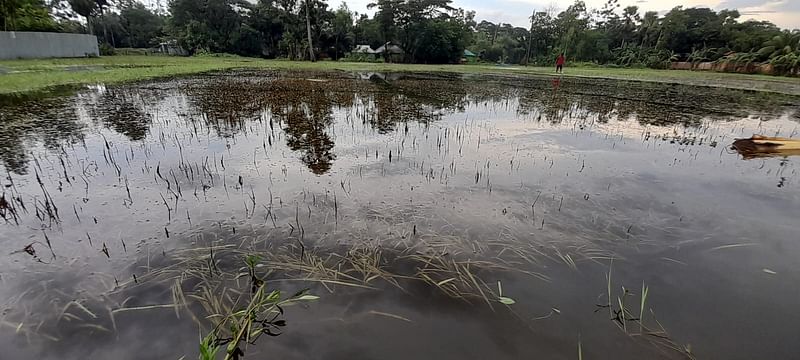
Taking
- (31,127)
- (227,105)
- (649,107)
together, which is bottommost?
(31,127)

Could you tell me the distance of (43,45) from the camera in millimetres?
27062

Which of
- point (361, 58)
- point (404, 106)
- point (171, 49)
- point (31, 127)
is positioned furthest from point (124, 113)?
point (171, 49)

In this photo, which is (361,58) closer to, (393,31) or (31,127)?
(393,31)

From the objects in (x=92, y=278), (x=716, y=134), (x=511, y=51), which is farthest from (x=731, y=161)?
(x=511, y=51)

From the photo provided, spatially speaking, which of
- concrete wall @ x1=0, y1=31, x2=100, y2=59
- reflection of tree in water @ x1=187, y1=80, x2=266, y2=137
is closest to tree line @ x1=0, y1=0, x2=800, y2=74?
concrete wall @ x1=0, y1=31, x2=100, y2=59

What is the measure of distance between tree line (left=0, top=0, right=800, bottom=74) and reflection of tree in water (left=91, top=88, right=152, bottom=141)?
3193cm

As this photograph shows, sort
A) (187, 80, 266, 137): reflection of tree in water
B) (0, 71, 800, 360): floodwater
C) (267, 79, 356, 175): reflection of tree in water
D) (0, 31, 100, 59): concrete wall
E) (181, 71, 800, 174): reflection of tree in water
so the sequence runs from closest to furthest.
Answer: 1. (0, 71, 800, 360): floodwater
2. (267, 79, 356, 175): reflection of tree in water
3. (181, 71, 800, 174): reflection of tree in water
4. (187, 80, 266, 137): reflection of tree in water
5. (0, 31, 100, 59): concrete wall

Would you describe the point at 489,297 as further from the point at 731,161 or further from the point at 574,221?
the point at 731,161

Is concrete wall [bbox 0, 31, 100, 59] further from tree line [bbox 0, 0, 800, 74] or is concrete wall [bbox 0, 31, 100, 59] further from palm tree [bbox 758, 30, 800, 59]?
palm tree [bbox 758, 30, 800, 59]

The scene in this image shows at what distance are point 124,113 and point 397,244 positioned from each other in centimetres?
894

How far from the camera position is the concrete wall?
24422mm

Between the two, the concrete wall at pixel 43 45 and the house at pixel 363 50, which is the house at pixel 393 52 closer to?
the house at pixel 363 50

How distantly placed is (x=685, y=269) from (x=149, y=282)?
14.3 ft

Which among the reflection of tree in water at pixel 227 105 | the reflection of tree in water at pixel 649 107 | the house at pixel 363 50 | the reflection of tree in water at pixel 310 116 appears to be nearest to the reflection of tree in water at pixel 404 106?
the reflection of tree in water at pixel 310 116
